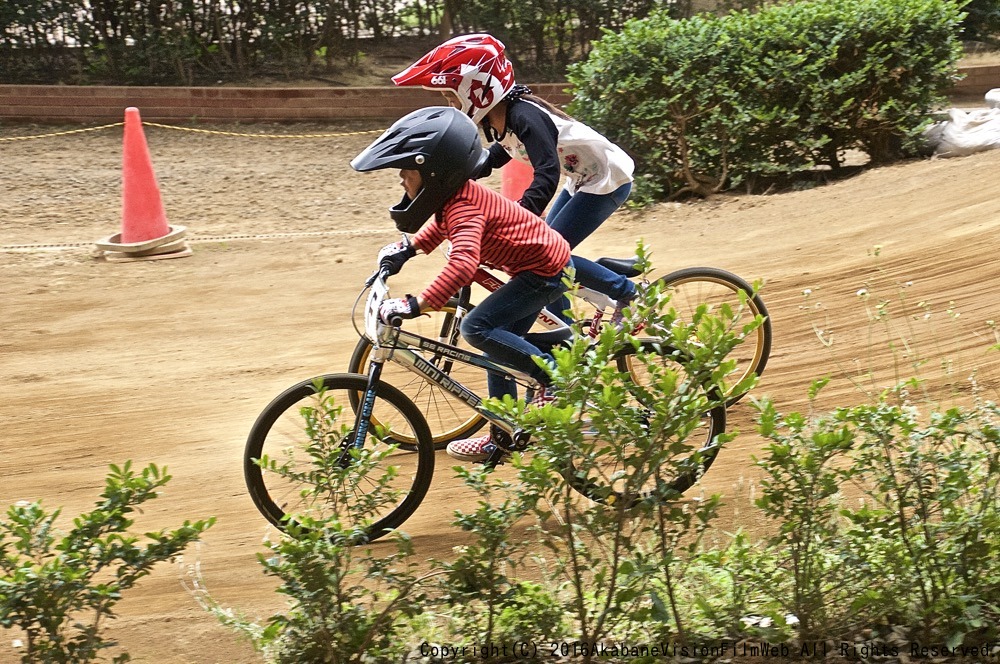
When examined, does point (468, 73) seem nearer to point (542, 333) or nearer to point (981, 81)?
point (542, 333)

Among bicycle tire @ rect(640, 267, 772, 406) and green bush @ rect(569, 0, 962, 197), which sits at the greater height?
green bush @ rect(569, 0, 962, 197)

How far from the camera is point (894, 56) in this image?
9859 mm

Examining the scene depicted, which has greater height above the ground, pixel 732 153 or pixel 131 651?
pixel 732 153

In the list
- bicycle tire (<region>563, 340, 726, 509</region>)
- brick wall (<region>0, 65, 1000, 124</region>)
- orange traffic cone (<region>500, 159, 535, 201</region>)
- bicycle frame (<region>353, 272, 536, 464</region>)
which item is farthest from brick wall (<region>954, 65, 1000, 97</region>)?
bicycle tire (<region>563, 340, 726, 509</region>)

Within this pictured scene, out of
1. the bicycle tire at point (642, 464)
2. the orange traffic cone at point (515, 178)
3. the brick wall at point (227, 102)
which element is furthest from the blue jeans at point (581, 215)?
the brick wall at point (227, 102)

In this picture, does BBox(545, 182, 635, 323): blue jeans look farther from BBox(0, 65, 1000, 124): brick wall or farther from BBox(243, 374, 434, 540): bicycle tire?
BBox(0, 65, 1000, 124): brick wall

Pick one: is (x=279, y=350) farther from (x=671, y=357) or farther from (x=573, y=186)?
(x=671, y=357)

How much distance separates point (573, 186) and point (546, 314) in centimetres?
84

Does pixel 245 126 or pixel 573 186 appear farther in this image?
pixel 245 126

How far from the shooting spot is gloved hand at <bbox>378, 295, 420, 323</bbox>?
448 centimetres

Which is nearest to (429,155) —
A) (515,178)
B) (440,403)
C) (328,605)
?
(440,403)

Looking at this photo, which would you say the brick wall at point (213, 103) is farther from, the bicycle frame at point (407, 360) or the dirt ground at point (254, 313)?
the bicycle frame at point (407, 360)

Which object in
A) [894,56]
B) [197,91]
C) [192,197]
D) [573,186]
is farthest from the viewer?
[197,91]

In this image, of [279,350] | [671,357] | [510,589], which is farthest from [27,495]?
[671,357]
